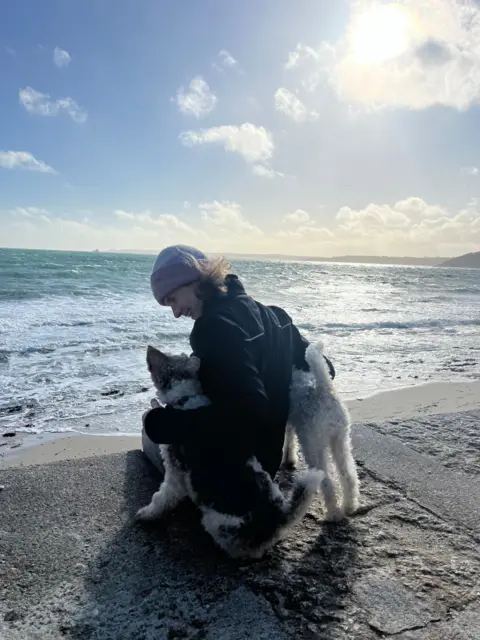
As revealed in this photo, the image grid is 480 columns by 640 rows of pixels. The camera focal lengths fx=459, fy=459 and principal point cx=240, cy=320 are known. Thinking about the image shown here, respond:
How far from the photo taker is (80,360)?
8273 millimetres

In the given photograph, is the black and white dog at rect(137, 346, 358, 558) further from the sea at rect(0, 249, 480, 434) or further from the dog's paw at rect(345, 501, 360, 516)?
the sea at rect(0, 249, 480, 434)

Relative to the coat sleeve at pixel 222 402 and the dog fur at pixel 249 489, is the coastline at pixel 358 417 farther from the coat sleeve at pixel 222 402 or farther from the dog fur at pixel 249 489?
the coat sleeve at pixel 222 402

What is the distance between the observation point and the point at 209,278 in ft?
8.32

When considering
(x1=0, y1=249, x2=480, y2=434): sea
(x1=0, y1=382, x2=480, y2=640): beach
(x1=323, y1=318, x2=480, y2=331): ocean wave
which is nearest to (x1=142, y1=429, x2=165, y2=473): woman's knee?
(x1=0, y1=382, x2=480, y2=640): beach

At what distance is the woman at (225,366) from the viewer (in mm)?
2191

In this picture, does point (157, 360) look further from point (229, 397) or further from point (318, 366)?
point (318, 366)

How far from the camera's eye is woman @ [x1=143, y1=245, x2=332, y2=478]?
2191mm

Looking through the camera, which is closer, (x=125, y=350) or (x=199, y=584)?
(x=199, y=584)

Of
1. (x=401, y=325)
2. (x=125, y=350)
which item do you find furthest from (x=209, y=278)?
(x=401, y=325)

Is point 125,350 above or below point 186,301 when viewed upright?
below

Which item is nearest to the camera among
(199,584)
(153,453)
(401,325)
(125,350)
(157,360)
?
(199,584)

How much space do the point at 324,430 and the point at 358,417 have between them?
2.84 m

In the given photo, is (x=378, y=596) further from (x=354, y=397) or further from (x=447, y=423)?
(x=354, y=397)

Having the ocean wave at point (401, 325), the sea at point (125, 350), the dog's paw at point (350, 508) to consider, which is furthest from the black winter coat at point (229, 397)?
the ocean wave at point (401, 325)
